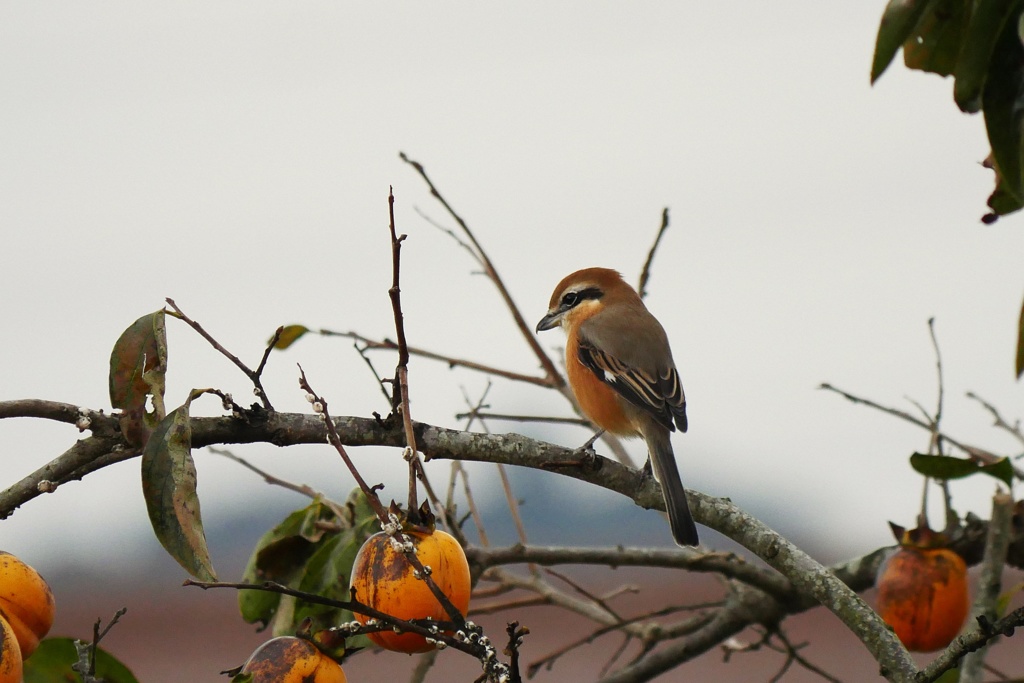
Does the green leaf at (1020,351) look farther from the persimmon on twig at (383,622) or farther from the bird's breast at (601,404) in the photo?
the bird's breast at (601,404)

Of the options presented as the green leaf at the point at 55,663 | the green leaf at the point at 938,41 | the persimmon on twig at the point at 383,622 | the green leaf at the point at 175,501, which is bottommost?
the green leaf at the point at 55,663

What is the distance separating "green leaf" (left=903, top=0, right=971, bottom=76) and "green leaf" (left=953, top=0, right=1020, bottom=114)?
16cm

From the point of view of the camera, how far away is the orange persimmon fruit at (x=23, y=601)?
1.74 m

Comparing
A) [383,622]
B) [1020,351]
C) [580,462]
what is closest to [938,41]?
[1020,351]

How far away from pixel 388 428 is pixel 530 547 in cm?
117

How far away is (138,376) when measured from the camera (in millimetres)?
1915

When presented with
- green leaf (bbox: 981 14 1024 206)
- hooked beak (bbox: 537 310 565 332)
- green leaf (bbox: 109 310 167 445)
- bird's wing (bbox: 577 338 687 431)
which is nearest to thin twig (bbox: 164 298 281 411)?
green leaf (bbox: 109 310 167 445)

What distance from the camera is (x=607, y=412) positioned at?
14.9 feet

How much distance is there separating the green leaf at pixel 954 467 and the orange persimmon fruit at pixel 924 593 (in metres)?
0.66

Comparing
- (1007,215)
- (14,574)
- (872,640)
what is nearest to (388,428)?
(14,574)

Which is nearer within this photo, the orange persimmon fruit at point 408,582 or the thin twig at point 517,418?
the orange persimmon fruit at point 408,582

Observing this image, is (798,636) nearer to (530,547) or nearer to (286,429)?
(530,547)

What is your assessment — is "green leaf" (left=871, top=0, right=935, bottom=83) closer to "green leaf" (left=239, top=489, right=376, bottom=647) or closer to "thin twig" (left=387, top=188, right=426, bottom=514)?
"thin twig" (left=387, top=188, right=426, bottom=514)

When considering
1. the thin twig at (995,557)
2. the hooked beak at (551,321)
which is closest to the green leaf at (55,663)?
the thin twig at (995,557)
